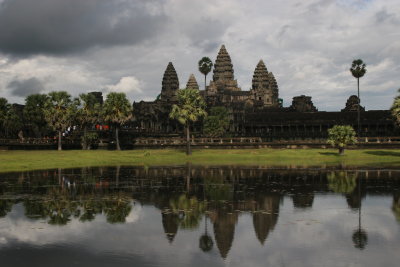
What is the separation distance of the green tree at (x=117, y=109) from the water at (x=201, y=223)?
54830 millimetres

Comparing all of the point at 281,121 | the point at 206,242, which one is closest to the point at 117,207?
the point at 206,242

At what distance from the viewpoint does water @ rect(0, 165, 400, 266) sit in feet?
53.2

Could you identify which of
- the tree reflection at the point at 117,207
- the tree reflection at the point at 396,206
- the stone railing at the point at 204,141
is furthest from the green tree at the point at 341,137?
the tree reflection at the point at 117,207

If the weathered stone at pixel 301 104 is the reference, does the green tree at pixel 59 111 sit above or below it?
below

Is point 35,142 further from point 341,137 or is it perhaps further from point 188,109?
point 341,137

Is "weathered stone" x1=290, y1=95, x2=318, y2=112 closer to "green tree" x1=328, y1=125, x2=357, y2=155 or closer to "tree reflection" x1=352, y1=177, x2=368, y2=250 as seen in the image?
"green tree" x1=328, y1=125, x2=357, y2=155

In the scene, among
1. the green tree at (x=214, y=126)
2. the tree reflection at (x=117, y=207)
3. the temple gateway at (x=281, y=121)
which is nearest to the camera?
the tree reflection at (x=117, y=207)

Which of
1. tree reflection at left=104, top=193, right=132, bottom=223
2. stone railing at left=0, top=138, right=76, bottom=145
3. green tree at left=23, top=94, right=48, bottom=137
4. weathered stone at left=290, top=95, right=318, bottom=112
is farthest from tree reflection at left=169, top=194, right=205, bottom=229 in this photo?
weathered stone at left=290, top=95, right=318, bottom=112

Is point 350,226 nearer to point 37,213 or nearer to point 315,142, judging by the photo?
point 37,213

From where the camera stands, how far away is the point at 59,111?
95750 millimetres

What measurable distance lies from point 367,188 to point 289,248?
18.7m

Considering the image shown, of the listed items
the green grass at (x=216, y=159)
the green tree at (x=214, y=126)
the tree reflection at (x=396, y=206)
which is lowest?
the tree reflection at (x=396, y=206)

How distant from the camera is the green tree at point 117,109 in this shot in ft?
305

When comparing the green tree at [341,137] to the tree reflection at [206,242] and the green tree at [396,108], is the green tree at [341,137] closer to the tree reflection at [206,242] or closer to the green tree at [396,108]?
the green tree at [396,108]
